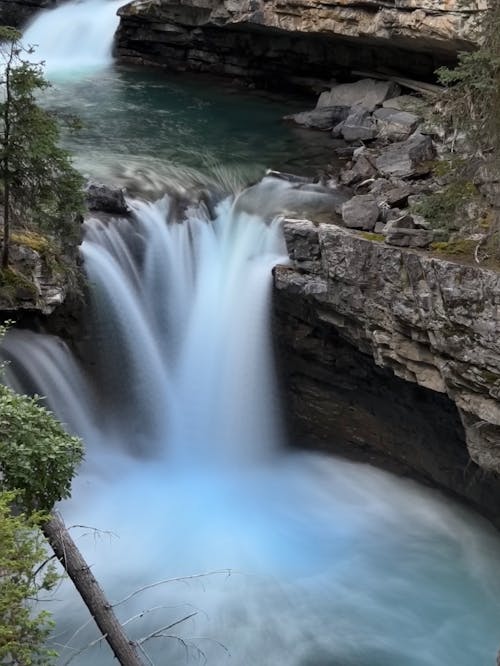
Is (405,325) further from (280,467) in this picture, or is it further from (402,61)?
(402,61)

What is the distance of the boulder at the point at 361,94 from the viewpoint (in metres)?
22.6

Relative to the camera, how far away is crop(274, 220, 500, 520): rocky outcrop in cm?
1081

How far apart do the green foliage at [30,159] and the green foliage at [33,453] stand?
15.3 feet

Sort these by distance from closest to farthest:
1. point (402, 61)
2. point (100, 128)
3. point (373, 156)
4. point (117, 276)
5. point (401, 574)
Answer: point (401, 574), point (117, 276), point (373, 156), point (100, 128), point (402, 61)

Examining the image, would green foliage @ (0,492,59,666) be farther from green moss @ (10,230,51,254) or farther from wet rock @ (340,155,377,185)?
wet rock @ (340,155,377,185)

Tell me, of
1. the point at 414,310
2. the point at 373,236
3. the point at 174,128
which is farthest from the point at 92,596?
the point at 174,128

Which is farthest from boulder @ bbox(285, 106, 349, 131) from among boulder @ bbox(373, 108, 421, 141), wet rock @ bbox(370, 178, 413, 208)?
wet rock @ bbox(370, 178, 413, 208)

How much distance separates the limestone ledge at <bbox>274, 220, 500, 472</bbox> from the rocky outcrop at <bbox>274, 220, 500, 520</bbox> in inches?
0.6

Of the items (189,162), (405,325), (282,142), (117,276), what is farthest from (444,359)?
(282,142)

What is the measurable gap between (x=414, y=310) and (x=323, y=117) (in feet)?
41.1

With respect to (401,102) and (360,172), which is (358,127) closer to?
(401,102)

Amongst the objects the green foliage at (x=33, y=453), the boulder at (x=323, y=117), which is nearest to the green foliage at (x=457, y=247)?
the green foliage at (x=33, y=453)

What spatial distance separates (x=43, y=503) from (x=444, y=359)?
20.8 feet

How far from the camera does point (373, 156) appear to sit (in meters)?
17.3
